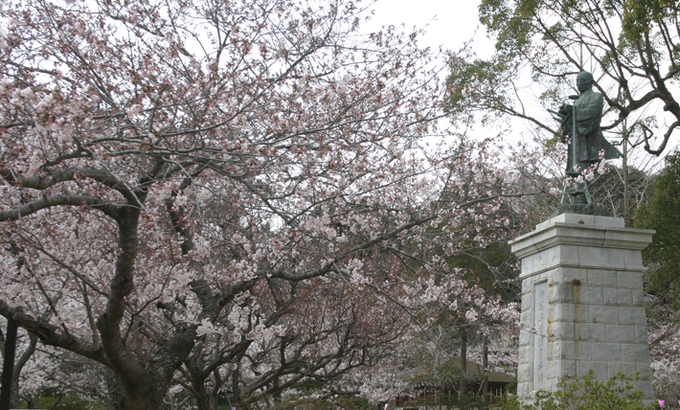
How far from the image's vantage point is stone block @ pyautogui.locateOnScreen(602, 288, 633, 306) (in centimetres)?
708

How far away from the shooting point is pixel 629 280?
720cm

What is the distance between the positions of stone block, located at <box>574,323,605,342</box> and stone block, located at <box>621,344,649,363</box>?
310 millimetres

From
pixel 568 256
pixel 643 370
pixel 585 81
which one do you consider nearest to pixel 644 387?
pixel 643 370

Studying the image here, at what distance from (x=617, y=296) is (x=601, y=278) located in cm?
30

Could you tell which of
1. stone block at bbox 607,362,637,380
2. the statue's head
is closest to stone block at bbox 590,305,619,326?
stone block at bbox 607,362,637,380

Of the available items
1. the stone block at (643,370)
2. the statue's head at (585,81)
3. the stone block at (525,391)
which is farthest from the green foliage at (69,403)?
the statue's head at (585,81)

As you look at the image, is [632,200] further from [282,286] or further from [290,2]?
[290,2]

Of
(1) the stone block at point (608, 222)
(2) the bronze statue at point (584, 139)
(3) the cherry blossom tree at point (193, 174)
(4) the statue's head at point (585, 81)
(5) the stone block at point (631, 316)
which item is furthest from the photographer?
(4) the statue's head at point (585, 81)

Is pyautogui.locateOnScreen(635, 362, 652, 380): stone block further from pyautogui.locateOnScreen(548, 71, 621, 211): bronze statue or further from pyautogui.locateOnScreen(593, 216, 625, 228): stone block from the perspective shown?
pyautogui.locateOnScreen(548, 71, 621, 211): bronze statue

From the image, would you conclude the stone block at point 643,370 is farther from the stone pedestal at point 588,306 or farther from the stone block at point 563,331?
the stone block at point 563,331

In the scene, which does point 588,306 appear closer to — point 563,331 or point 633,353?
point 563,331

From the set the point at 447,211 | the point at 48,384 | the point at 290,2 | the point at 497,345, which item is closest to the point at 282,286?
the point at 447,211

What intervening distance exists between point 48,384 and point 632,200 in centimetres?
1949

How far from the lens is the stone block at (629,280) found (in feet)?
23.5
